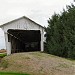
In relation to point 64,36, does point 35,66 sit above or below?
below

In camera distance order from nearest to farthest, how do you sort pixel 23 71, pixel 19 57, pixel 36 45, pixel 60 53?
1. pixel 23 71
2. pixel 19 57
3. pixel 60 53
4. pixel 36 45

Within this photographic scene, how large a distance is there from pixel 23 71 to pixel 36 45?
30.5 metres

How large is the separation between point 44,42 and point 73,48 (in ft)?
26.4

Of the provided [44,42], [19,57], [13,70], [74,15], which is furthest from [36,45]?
[13,70]

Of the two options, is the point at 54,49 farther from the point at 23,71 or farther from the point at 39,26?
the point at 23,71

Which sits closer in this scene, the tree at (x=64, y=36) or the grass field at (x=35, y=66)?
the grass field at (x=35, y=66)

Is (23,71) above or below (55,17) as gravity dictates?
below

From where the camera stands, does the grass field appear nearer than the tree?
Yes

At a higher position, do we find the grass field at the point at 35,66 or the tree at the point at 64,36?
the tree at the point at 64,36

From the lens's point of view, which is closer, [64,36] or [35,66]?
[35,66]

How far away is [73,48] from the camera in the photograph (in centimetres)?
3148

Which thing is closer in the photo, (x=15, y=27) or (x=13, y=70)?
(x=13, y=70)

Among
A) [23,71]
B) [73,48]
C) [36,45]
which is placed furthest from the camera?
[36,45]

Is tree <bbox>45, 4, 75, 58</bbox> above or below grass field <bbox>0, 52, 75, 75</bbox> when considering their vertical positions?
above
